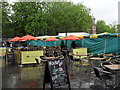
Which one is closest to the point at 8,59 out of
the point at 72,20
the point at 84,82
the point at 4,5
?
the point at 84,82

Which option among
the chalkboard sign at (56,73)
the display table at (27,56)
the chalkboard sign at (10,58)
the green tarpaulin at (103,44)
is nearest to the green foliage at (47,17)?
the green tarpaulin at (103,44)

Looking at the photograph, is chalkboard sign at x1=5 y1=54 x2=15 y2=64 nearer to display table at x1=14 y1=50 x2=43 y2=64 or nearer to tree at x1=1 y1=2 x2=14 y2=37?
display table at x1=14 y1=50 x2=43 y2=64

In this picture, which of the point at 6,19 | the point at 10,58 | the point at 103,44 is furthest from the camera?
the point at 6,19

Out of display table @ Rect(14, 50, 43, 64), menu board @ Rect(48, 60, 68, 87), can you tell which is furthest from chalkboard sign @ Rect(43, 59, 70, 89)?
display table @ Rect(14, 50, 43, 64)

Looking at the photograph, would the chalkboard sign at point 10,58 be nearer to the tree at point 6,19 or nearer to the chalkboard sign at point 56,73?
the chalkboard sign at point 56,73

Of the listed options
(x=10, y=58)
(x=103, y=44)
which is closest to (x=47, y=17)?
(x=103, y=44)

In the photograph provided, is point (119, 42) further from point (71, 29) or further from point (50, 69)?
point (71, 29)

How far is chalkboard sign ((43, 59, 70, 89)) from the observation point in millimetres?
5215

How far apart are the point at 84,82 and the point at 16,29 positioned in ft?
94.5

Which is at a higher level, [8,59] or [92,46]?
[92,46]

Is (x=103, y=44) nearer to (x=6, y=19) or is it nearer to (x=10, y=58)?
(x=10, y=58)

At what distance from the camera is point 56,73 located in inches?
209

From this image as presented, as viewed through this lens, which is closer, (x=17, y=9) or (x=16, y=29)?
(x=17, y=9)

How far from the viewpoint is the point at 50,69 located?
521cm
